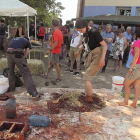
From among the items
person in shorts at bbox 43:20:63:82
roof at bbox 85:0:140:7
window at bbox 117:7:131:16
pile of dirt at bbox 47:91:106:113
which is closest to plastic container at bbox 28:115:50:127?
pile of dirt at bbox 47:91:106:113

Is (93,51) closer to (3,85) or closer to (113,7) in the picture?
(3,85)

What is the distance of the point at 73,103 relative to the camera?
429 centimetres

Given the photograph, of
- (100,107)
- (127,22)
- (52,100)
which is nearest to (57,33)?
(52,100)

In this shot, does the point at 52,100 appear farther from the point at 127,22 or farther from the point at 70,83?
the point at 127,22

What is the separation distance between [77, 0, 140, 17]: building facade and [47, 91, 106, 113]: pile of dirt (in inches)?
428

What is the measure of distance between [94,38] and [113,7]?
485 inches

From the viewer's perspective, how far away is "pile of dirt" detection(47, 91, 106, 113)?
4102 mm

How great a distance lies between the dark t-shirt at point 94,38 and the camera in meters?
4.00

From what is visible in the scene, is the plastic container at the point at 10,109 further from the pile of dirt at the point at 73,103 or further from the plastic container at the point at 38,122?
the pile of dirt at the point at 73,103

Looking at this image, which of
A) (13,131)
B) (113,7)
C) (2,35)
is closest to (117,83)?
(13,131)

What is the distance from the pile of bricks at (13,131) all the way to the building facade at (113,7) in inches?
489

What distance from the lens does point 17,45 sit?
177 inches

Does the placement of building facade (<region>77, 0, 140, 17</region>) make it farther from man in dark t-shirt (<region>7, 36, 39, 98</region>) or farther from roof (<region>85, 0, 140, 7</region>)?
man in dark t-shirt (<region>7, 36, 39, 98</region>)

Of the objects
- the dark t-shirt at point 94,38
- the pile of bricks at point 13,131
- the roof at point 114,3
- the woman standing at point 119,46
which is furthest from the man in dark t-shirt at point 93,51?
the roof at point 114,3
